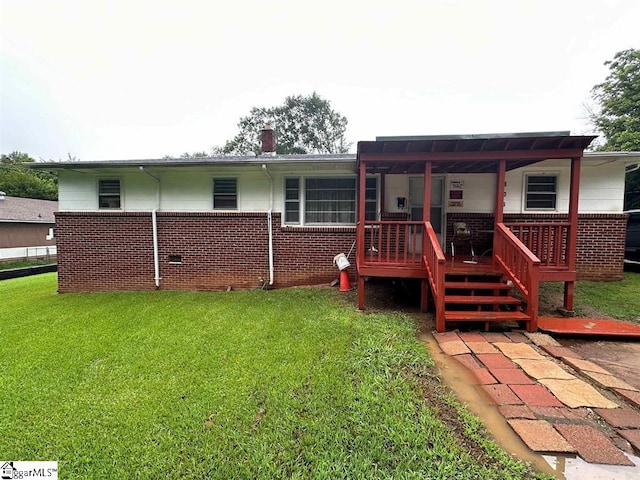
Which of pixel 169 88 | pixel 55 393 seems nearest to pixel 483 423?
pixel 55 393

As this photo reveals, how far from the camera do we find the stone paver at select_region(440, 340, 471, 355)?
342 centimetres

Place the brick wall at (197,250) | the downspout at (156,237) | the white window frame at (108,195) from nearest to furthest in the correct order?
the brick wall at (197,250) → the downspout at (156,237) → the white window frame at (108,195)

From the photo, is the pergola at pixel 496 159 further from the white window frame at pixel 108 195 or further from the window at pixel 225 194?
the white window frame at pixel 108 195

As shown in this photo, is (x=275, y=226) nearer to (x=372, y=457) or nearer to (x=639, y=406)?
(x=372, y=457)

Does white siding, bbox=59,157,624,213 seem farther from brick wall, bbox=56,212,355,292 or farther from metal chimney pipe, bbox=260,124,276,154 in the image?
metal chimney pipe, bbox=260,124,276,154

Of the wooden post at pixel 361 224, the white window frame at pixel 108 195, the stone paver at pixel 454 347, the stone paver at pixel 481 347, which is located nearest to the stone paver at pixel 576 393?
the stone paver at pixel 481 347

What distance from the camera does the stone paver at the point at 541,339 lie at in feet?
11.9

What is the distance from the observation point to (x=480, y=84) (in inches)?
555

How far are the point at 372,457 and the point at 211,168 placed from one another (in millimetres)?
6819

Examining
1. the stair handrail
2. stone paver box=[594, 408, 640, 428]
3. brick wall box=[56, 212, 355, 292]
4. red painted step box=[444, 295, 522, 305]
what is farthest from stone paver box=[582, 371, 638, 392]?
brick wall box=[56, 212, 355, 292]

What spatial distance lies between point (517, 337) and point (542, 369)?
0.97 meters

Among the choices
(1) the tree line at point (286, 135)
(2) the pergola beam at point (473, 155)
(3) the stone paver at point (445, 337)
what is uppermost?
(1) the tree line at point (286, 135)

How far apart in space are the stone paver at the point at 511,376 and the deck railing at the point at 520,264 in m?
1.51

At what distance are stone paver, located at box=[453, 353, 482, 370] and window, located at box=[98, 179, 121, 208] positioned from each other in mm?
8570
